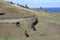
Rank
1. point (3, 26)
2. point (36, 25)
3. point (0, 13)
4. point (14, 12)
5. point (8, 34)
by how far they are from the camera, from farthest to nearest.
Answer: point (14, 12) → point (0, 13) → point (36, 25) → point (3, 26) → point (8, 34)

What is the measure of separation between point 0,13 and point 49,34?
8.84 m

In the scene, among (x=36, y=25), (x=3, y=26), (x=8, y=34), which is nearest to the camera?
(x=8, y=34)

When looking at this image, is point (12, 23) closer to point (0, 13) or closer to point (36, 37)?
point (36, 37)

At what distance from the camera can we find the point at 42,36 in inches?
1038

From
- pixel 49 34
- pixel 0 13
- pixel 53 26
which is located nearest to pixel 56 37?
pixel 49 34

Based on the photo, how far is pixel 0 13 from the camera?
111ft

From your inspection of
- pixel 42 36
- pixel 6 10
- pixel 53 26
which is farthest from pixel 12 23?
pixel 6 10

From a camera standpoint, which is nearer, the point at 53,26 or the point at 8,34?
the point at 8,34

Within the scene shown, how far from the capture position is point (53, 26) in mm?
31891

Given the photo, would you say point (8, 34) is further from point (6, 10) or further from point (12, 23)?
point (6, 10)

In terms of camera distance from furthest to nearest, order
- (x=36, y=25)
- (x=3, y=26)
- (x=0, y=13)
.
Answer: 1. (x=0, y=13)
2. (x=36, y=25)
3. (x=3, y=26)

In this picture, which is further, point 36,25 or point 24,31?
point 36,25

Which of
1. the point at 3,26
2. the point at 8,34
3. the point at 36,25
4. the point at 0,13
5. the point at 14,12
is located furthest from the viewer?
the point at 14,12

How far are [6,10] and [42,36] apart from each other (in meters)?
11.7
